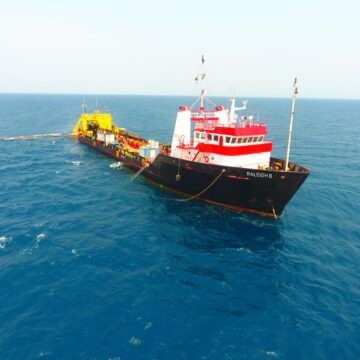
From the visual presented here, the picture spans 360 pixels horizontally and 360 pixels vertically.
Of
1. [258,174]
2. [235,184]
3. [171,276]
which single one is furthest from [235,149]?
[171,276]

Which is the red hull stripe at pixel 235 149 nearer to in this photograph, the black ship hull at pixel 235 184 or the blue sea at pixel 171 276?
the black ship hull at pixel 235 184

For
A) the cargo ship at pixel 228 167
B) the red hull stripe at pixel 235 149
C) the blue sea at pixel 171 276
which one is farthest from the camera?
the red hull stripe at pixel 235 149

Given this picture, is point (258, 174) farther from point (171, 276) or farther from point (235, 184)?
point (171, 276)

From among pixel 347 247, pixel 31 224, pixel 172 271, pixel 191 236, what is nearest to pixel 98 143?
pixel 31 224

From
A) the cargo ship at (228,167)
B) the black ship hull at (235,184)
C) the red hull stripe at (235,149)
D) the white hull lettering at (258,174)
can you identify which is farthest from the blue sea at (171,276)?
the red hull stripe at (235,149)

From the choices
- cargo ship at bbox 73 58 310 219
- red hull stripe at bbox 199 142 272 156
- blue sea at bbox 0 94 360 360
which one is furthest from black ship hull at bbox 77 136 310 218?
red hull stripe at bbox 199 142 272 156

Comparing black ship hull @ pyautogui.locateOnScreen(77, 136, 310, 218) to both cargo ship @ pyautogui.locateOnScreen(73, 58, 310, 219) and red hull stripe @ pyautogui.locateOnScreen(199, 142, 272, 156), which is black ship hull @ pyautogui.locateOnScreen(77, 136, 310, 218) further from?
red hull stripe @ pyautogui.locateOnScreen(199, 142, 272, 156)
